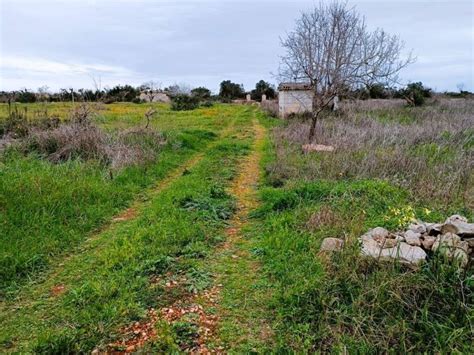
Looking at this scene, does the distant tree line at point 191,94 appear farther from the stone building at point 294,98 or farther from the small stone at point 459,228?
the small stone at point 459,228

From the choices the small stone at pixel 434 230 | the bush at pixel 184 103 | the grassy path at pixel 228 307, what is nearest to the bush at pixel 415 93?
the bush at pixel 184 103

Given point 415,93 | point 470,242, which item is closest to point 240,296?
point 470,242

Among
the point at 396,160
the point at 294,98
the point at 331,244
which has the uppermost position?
the point at 294,98

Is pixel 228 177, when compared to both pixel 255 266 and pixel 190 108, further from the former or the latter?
pixel 190 108

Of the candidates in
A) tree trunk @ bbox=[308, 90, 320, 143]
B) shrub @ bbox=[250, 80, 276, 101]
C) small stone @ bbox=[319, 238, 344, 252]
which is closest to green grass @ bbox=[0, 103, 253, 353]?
small stone @ bbox=[319, 238, 344, 252]

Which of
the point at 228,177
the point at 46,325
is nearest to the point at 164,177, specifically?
the point at 228,177

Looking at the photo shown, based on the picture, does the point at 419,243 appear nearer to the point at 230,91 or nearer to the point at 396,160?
the point at 396,160

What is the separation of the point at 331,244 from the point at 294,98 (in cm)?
1907

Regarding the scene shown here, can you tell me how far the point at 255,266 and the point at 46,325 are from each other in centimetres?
225

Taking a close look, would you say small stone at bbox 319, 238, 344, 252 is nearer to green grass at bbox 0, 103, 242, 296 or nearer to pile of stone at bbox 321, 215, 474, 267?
pile of stone at bbox 321, 215, 474, 267

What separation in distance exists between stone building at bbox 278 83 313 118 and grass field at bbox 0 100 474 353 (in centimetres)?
1362

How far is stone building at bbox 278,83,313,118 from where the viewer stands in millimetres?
21891

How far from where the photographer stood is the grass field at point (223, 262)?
10.1 ft

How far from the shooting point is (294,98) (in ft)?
73.6
